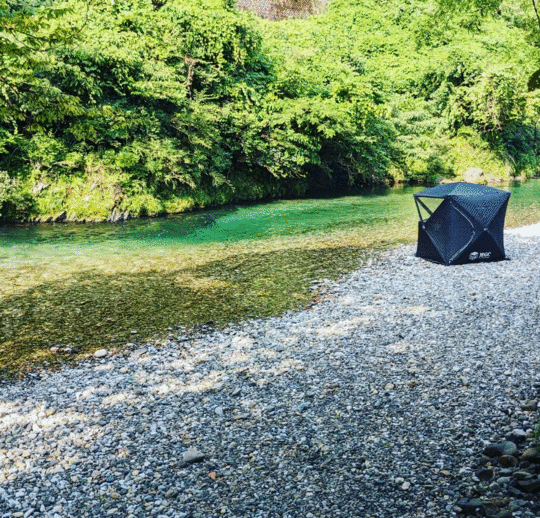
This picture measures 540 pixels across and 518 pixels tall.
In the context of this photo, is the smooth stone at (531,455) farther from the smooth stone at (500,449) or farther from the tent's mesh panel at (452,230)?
the tent's mesh panel at (452,230)

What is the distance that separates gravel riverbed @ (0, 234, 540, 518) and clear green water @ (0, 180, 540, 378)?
1096 millimetres

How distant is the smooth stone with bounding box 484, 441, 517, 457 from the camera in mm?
3881

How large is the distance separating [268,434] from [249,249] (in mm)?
8576

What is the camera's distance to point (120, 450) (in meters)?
4.34

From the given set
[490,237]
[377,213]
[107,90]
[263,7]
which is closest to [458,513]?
[490,237]

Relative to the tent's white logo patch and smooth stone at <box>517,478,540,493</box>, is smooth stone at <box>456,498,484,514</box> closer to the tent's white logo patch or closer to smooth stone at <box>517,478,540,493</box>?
smooth stone at <box>517,478,540,493</box>

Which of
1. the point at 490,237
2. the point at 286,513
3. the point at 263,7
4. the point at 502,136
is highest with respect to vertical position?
the point at 263,7

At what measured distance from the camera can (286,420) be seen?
4746 mm

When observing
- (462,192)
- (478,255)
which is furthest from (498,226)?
(462,192)

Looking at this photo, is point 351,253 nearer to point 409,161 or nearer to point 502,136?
point 409,161

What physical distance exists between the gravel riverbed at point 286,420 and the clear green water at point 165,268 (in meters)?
1.10

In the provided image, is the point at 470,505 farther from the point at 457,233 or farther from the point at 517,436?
the point at 457,233

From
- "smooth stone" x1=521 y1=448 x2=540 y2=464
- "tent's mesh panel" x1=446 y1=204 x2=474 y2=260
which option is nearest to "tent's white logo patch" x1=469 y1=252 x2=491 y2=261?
"tent's mesh panel" x1=446 y1=204 x2=474 y2=260

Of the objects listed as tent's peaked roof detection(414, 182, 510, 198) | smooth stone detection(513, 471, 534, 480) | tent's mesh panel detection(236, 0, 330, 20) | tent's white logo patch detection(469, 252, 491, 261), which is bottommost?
smooth stone detection(513, 471, 534, 480)
